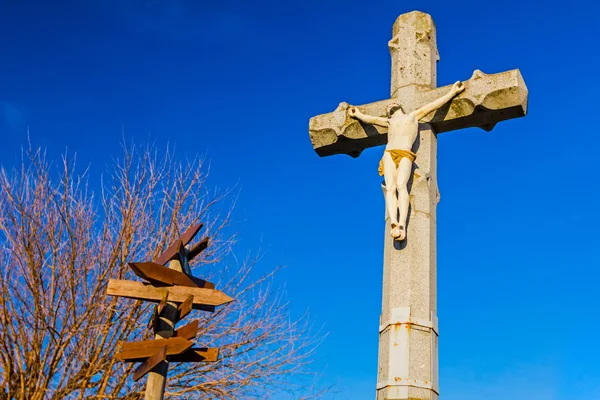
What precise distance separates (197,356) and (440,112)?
2984 millimetres

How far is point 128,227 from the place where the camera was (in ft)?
39.2

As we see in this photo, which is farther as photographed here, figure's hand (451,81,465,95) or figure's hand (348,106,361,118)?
figure's hand (348,106,361,118)

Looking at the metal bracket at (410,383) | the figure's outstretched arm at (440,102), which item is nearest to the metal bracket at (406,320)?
the metal bracket at (410,383)

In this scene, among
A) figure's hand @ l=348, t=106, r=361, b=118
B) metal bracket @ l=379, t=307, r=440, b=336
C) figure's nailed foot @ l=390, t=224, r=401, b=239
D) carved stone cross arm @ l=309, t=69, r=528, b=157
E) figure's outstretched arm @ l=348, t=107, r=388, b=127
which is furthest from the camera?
figure's hand @ l=348, t=106, r=361, b=118

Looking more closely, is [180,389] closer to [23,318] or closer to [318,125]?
[23,318]

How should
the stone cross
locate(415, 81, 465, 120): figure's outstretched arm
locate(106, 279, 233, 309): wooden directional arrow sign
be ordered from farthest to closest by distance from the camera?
locate(415, 81, 465, 120): figure's outstretched arm < locate(106, 279, 233, 309): wooden directional arrow sign < the stone cross

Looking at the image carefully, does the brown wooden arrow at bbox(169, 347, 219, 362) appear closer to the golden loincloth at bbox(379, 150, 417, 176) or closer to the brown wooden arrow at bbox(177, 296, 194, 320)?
the brown wooden arrow at bbox(177, 296, 194, 320)

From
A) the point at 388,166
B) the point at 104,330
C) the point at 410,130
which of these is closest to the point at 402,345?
the point at 388,166

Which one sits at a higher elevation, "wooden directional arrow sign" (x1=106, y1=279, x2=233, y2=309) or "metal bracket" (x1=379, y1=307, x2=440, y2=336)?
"wooden directional arrow sign" (x1=106, y1=279, x2=233, y2=309)

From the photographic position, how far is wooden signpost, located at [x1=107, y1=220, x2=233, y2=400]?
5621mm

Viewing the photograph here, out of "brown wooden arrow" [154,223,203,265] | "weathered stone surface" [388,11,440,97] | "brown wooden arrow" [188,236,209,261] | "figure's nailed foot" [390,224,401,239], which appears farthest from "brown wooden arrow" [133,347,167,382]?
"weathered stone surface" [388,11,440,97]

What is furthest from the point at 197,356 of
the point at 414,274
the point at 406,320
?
the point at 414,274

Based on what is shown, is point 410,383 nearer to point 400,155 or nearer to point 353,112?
point 400,155

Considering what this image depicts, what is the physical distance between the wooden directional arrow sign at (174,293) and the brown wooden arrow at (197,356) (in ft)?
1.35
